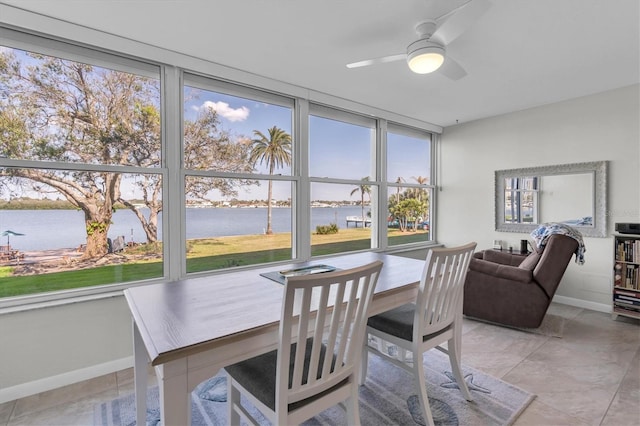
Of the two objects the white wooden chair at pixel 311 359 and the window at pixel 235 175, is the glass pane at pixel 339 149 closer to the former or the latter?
the window at pixel 235 175

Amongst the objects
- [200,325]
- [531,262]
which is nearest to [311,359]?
[200,325]

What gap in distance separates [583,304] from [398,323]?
3290 millimetres

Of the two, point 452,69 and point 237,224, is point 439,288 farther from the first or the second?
point 237,224

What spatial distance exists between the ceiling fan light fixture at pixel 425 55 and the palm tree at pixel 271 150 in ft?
5.39

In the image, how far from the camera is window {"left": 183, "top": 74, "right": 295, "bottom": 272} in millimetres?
2893

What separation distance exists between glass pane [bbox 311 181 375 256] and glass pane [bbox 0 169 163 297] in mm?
1705

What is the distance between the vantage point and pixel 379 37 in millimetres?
2348

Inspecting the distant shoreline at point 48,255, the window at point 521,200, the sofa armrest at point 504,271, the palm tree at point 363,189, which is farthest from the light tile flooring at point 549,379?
the palm tree at point 363,189

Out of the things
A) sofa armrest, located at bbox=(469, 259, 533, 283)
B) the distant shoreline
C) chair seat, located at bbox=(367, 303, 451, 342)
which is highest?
the distant shoreline

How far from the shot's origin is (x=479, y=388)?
2066mm

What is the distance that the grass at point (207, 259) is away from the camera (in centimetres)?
224

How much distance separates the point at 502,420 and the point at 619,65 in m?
3.25

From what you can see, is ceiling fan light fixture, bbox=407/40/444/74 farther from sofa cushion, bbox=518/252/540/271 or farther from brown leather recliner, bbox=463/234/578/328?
sofa cushion, bbox=518/252/540/271

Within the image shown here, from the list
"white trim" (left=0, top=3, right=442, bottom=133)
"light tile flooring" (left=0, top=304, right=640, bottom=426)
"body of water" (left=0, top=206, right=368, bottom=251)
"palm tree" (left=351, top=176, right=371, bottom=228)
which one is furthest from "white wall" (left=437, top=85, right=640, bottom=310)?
"body of water" (left=0, top=206, right=368, bottom=251)
